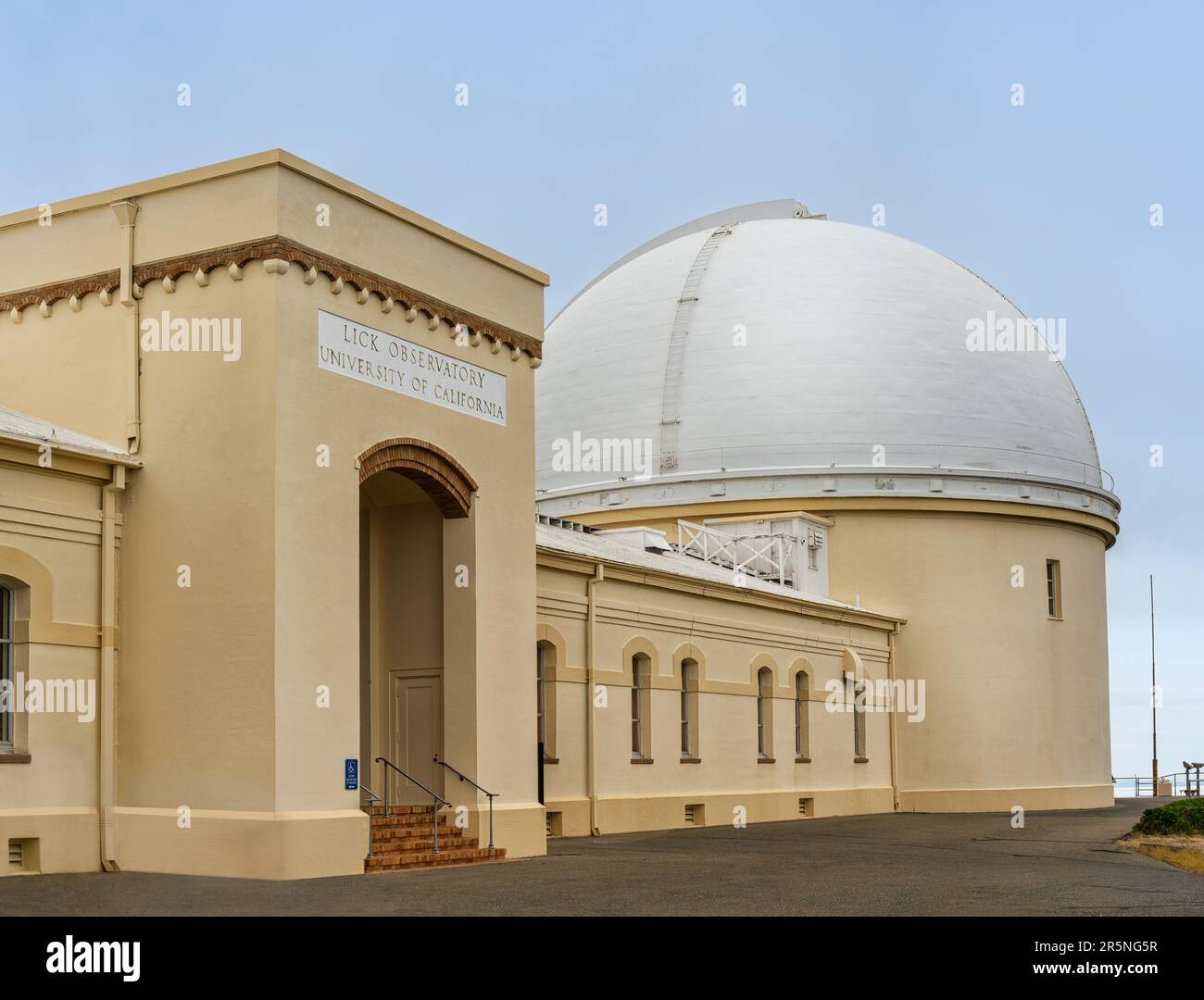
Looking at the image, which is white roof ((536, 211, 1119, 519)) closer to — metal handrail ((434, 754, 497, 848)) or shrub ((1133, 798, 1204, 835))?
shrub ((1133, 798, 1204, 835))

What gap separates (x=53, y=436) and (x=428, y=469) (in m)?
4.48

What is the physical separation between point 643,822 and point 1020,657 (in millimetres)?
14595

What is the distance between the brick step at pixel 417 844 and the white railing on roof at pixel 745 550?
50.7ft

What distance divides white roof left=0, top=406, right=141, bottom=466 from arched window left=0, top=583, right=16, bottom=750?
159cm

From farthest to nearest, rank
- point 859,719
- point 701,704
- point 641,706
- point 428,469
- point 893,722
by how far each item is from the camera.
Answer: point 893,722, point 859,719, point 701,704, point 641,706, point 428,469

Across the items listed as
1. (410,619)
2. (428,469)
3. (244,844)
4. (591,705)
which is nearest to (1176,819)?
(591,705)

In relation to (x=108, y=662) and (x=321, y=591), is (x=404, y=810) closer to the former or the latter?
(x=321, y=591)

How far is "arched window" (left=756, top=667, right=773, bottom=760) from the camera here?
97.3 ft

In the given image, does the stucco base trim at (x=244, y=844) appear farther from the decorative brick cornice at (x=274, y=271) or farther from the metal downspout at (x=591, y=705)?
the metal downspout at (x=591, y=705)

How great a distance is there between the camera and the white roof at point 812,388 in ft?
118

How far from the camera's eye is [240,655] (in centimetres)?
1653

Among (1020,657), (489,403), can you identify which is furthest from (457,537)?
(1020,657)

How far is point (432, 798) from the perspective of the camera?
2019cm
